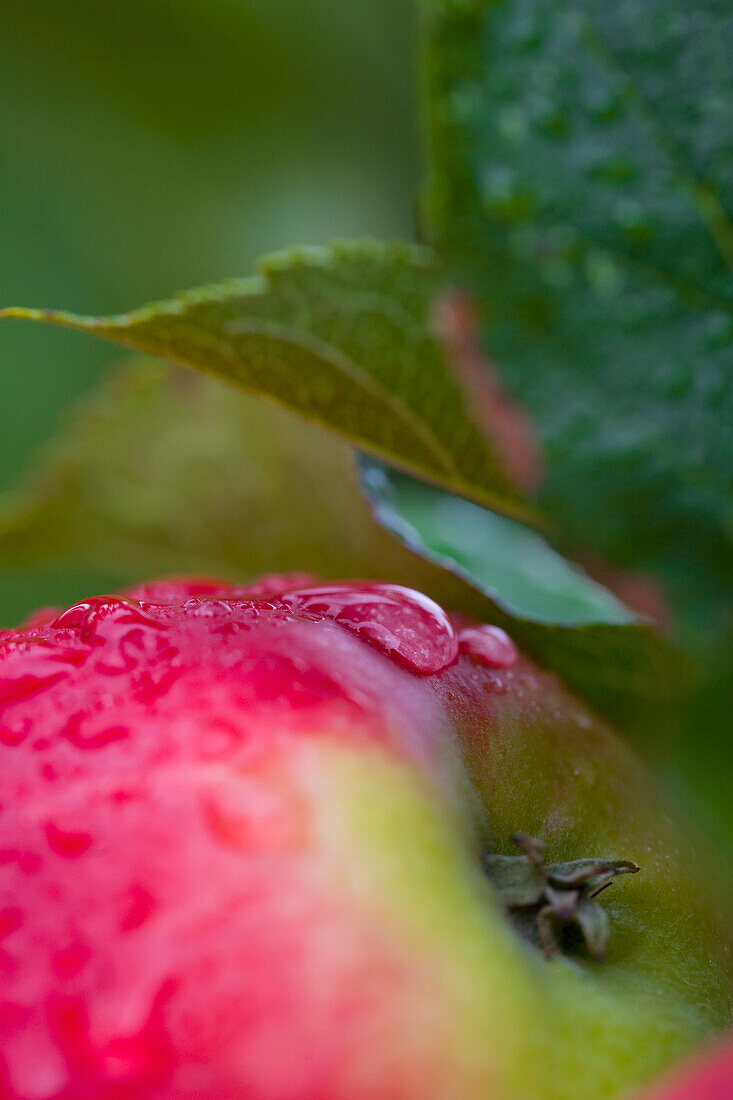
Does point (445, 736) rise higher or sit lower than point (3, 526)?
lower

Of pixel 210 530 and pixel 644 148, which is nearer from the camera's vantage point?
pixel 644 148

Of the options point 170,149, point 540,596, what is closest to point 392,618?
point 540,596

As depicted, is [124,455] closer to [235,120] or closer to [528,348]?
[528,348]

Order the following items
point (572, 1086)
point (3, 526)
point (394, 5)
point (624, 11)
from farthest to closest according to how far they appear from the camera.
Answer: point (394, 5), point (3, 526), point (624, 11), point (572, 1086)

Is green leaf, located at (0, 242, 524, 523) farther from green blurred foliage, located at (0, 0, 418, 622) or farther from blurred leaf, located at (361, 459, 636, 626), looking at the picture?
green blurred foliage, located at (0, 0, 418, 622)

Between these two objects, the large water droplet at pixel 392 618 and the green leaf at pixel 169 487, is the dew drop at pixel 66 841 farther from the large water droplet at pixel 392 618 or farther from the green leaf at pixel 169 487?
the green leaf at pixel 169 487

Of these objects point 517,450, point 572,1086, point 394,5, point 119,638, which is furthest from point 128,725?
point 394,5

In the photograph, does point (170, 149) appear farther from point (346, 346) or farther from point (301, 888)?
point (301, 888)
